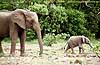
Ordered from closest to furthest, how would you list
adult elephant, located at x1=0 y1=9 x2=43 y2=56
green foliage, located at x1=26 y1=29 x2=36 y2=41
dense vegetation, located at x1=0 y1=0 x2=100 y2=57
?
1. adult elephant, located at x1=0 y1=9 x2=43 y2=56
2. dense vegetation, located at x1=0 y1=0 x2=100 y2=57
3. green foliage, located at x1=26 y1=29 x2=36 y2=41

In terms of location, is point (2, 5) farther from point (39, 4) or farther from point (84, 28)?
point (84, 28)

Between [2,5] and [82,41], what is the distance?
37.4ft

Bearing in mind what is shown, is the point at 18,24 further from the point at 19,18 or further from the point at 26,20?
the point at 26,20

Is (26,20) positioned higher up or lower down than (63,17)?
higher up

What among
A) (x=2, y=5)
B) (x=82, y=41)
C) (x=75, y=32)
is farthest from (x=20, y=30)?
(x=75, y=32)

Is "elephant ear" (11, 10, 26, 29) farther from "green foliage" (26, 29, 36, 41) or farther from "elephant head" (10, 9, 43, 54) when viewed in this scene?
"green foliage" (26, 29, 36, 41)

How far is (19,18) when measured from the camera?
13.4 m

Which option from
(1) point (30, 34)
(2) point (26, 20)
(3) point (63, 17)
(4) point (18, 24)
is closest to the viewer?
(4) point (18, 24)

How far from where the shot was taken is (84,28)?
91.4 ft

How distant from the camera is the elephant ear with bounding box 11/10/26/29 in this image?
44.0ft

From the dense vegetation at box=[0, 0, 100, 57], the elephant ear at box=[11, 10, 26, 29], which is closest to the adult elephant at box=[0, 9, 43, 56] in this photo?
the elephant ear at box=[11, 10, 26, 29]

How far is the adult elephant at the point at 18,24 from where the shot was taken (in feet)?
44.0

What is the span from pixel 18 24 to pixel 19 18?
24 centimetres

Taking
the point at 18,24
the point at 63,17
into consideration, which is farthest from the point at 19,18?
the point at 63,17
